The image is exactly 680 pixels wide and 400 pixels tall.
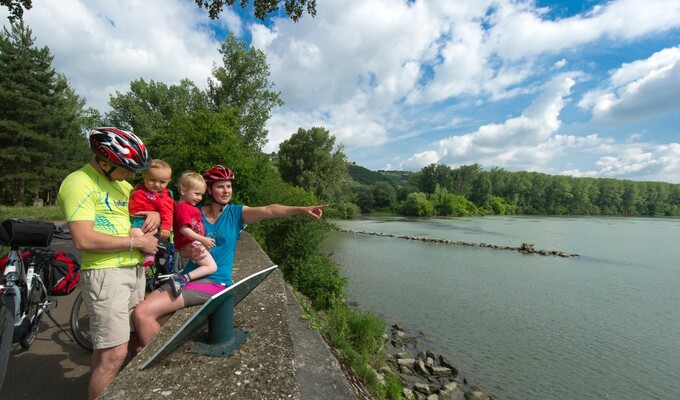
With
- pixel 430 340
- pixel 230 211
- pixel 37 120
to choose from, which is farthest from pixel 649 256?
pixel 37 120

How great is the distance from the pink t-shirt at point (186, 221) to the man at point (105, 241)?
0.37 m

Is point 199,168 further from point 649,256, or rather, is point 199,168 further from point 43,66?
point 649,256

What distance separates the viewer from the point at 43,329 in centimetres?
430

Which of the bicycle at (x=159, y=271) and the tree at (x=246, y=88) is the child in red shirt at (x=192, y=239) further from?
Result: the tree at (x=246, y=88)

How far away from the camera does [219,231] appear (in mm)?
2668

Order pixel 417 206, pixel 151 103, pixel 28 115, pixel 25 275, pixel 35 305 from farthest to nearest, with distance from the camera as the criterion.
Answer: pixel 417 206 < pixel 151 103 < pixel 28 115 < pixel 35 305 < pixel 25 275

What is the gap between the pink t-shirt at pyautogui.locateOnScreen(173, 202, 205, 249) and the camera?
8.50 feet

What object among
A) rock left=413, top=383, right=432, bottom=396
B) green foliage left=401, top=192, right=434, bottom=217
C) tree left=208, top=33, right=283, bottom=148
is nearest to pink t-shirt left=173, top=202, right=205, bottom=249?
rock left=413, top=383, right=432, bottom=396

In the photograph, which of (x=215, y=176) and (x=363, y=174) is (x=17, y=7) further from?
(x=363, y=174)

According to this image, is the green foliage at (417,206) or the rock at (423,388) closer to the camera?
the rock at (423,388)

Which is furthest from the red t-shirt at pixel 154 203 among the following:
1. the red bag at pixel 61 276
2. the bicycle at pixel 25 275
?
the red bag at pixel 61 276

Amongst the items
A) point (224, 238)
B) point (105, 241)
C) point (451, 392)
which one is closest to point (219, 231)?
point (224, 238)

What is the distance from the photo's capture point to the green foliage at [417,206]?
79000mm

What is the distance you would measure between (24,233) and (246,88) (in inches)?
917
